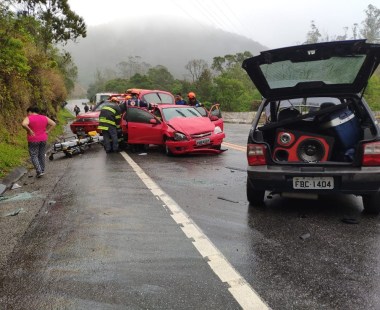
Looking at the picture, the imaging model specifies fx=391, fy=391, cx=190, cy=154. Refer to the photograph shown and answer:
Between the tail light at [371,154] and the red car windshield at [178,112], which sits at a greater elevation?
the red car windshield at [178,112]

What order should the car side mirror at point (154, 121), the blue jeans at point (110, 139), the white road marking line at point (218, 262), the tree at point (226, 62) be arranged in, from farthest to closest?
the tree at point (226, 62) → the blue jeans at point (110, 139) → the car side mirror at point (154, 121) → the white road marking line at point (218, 262)

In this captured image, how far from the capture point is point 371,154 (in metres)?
4.55

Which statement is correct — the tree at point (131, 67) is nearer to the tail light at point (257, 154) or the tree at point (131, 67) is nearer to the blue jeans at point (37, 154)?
Result: the blue jeans at point (37, 154)

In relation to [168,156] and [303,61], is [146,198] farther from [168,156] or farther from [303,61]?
[168,156]

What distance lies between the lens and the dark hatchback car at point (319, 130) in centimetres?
457

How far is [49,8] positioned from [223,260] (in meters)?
33.6

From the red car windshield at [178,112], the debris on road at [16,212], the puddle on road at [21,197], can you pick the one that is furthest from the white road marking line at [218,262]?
the red car windshield at [178,112]

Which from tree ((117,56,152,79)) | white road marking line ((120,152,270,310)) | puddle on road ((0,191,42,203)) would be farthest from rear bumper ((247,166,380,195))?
tree ((117,56,152,79))

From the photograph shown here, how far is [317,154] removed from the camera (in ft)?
16.6

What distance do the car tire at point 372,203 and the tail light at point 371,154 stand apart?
0.38m

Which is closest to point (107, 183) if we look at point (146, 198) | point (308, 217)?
point (146, 198)

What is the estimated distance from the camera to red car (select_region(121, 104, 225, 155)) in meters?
10.5

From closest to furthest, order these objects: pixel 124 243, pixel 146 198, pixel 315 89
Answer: pixel 124 243 → pixel 315 89 → pixel 146 198

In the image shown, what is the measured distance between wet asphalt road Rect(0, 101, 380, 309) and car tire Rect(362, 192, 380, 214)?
0.37 ft
